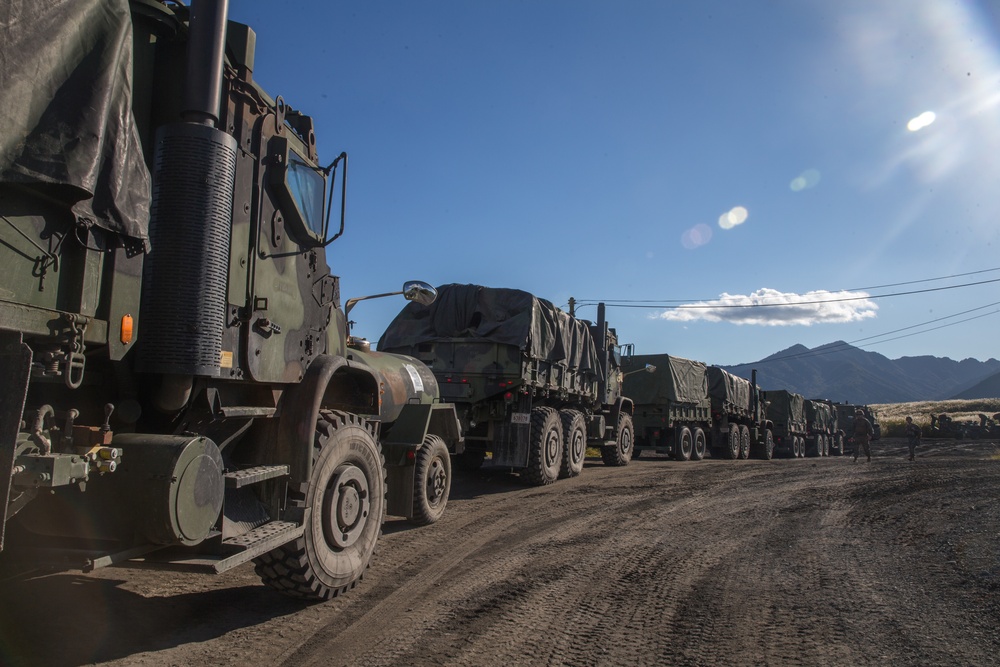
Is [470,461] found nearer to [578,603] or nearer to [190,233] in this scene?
[578,603]

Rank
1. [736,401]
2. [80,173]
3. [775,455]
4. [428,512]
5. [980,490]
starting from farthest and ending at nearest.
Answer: [775,455]
[736,401]
[980,490]
[428,512]
[80,173]

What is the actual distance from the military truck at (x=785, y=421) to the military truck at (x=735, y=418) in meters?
1.77

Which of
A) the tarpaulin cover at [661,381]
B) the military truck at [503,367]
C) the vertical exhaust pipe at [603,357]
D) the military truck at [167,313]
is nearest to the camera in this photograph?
the military truck at [167,313]

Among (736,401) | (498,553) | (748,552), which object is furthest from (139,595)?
(736,401)

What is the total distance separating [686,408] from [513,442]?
12.0m

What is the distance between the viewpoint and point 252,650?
3805 millimetres

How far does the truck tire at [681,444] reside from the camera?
2033 centimetres

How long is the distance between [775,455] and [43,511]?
32426mm

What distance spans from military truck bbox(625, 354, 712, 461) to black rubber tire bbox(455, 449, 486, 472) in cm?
825

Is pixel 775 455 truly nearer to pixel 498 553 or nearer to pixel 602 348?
pixel 602 348

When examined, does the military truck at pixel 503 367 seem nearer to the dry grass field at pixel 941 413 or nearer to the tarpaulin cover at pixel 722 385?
the tarpaulin cover at pixel 722 385

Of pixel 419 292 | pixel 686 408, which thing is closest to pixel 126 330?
pixel 419 292

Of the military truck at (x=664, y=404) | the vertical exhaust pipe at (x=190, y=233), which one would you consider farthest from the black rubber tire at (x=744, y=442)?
the vertical exhaust pipe at (x=190, y=233)

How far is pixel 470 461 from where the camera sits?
12867 mm
